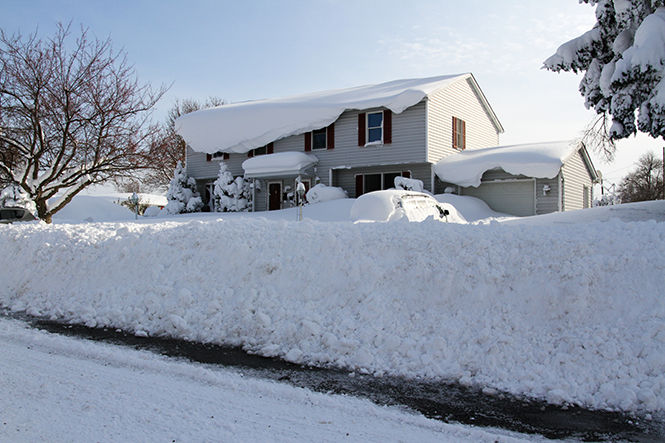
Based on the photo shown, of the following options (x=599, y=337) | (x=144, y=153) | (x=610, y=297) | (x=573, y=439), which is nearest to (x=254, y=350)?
(x=573, y=439)

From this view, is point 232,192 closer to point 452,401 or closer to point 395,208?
point 395,208

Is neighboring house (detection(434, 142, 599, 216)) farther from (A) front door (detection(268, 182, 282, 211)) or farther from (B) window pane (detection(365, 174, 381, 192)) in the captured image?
(A) front door (detection(268, 182, 282, 211))

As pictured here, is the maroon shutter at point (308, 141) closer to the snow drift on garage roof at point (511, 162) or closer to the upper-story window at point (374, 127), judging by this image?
the upper-story window at point (374, 127)

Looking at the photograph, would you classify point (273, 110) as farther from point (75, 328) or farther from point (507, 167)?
point (75, 328)

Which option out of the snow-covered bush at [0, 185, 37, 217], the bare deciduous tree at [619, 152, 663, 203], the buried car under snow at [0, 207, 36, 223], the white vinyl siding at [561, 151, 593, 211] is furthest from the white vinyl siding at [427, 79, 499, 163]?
the bare deciduous tree at [619, 152, 663, 203]

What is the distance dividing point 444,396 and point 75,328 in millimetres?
5557

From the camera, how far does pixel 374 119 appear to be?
73.1ft

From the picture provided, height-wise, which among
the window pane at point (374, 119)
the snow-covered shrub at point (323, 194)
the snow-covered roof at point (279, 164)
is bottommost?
the snow-covered shrub at point (323, 194)

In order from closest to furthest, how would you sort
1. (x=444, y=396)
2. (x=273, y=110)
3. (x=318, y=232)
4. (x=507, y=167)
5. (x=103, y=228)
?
(x=444, y=396) < (x=318, y=232) < (x=103, y=228) < (x=507, y=167) < (x=273, y=110)

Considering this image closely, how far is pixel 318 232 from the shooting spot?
7953 mm

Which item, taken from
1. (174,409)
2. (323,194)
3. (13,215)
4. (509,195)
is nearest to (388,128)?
(323,194)

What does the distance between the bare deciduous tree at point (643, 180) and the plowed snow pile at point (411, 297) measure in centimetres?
5876

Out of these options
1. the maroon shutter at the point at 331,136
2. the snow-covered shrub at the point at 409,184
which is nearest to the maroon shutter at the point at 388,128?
the snow-covered shrub at the point at 409,184

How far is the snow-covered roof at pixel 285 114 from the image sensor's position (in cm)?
2177
